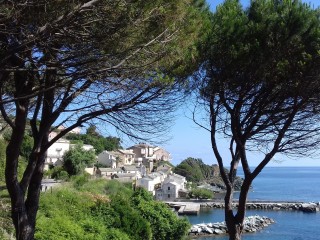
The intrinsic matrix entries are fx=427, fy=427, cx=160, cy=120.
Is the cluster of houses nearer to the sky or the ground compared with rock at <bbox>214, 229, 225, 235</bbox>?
nearer to the sky

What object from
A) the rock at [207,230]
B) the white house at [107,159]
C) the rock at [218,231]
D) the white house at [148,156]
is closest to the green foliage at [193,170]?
the white house at [148,156]

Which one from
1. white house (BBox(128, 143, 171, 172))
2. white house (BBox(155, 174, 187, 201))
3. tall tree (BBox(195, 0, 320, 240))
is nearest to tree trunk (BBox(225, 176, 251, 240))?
tall tree (BBox(195, 0, 320, 240))

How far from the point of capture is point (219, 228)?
103 feet

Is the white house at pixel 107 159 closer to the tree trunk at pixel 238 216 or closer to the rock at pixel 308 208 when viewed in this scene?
→ the rock at pixel 308 208

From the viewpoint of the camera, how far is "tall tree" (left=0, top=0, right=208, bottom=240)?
3.79 meters

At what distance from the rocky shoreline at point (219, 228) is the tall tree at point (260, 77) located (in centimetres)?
2265

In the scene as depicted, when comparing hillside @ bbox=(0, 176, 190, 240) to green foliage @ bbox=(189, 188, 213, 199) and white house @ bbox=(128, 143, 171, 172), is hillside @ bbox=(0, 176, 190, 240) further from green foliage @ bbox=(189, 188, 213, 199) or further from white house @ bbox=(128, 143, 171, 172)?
white house @ bbox=(128, 143, 171, 172)

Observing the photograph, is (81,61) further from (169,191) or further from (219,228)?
(169,191)

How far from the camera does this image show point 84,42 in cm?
429

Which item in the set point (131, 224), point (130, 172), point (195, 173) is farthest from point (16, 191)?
point (195, 173)

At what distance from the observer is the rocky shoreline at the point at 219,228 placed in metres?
29.4

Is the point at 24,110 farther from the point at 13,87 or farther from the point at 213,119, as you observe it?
the point at 213,119

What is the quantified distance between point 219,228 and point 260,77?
26463 mm

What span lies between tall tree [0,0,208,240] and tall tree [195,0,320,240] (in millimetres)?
1108
